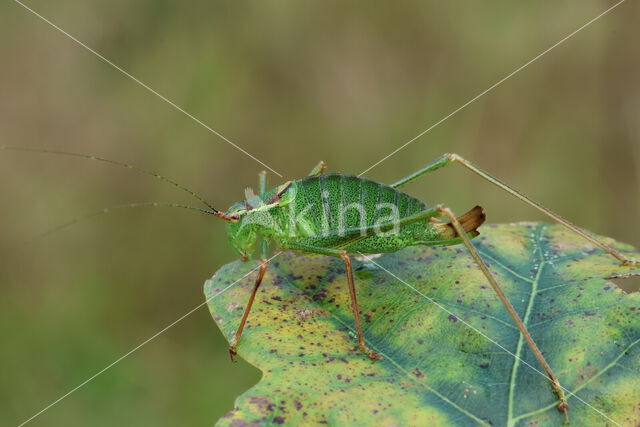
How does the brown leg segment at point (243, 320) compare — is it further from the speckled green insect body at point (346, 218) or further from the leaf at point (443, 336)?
the speckled green insect body at point (346, 218)

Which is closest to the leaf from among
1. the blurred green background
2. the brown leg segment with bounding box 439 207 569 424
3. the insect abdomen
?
the brown leg segment with bounding box 439 207 569 424

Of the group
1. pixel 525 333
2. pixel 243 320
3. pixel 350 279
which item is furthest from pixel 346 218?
pixel 525 333

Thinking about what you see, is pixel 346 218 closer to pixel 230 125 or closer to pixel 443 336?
pixel 443 336

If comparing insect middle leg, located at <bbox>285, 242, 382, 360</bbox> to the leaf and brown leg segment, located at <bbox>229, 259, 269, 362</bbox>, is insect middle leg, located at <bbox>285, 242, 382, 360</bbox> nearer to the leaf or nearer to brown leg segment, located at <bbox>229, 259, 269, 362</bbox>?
the leaf

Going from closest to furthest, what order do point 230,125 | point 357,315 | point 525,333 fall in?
point 525,333, point 357,315, point 230,125

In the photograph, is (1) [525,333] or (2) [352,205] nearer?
(1) [525,333]

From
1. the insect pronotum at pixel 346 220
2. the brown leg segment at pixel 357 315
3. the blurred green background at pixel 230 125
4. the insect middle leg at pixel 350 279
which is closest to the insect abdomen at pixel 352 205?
the insect pronotum at pixel 346 220

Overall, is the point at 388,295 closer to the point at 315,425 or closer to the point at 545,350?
the point at 545,350
